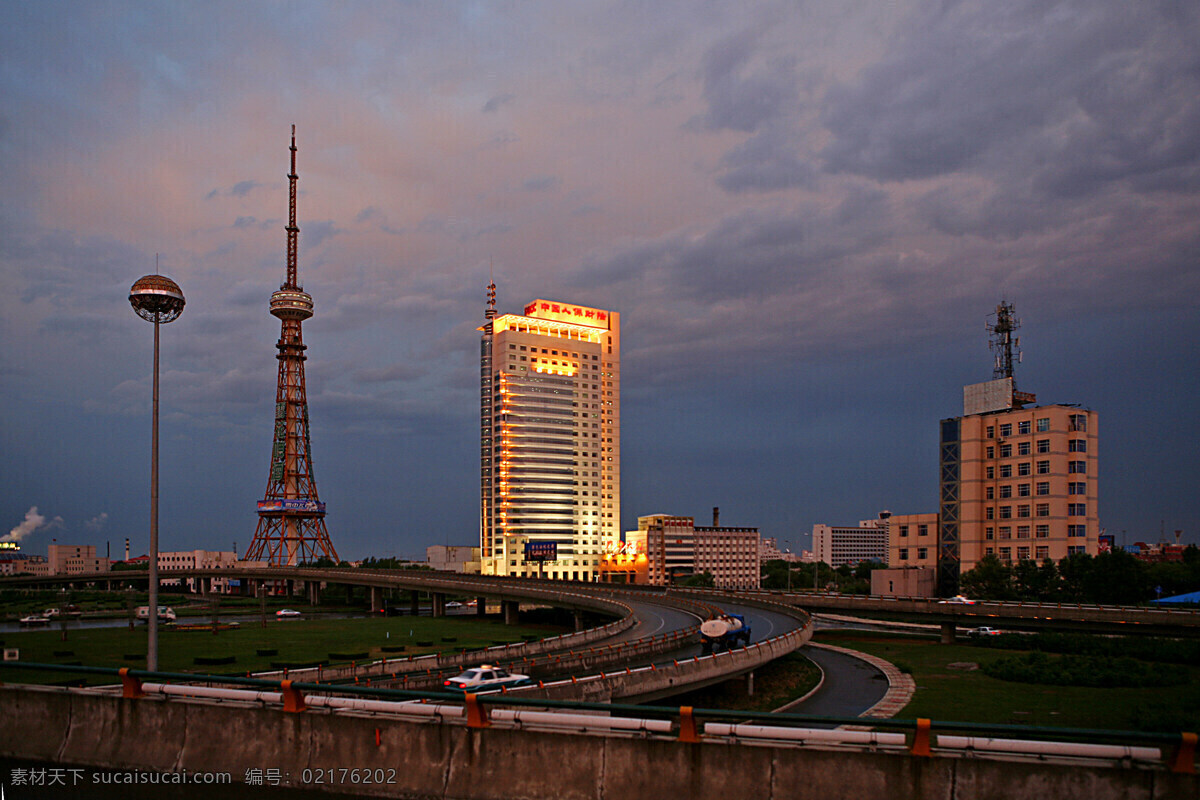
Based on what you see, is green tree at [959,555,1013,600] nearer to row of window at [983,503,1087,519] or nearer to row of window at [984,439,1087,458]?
row of window at [983,503,1087,519]

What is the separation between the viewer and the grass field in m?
53.6

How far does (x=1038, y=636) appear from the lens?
68.4 metres

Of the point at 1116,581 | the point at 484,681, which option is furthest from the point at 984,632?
the point at 484,681

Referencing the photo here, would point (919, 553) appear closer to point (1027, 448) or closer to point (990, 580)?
point (990, 580)

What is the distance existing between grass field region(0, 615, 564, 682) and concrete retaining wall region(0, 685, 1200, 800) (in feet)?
106

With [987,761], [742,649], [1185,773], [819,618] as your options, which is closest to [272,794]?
[987,761]

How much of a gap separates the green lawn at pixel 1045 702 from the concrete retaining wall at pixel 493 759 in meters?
26.9

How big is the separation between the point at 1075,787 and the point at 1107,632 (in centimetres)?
6607

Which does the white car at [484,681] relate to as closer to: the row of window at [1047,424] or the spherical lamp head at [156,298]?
the spherical lamp head at [156,298]

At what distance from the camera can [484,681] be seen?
32094mm

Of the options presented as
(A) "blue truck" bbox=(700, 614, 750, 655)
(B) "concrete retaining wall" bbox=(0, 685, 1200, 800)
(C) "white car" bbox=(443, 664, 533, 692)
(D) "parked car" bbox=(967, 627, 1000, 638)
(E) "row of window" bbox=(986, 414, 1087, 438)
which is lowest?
(D) "parked car" bbox=(967, 627, 1000, 638)

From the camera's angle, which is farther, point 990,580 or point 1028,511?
point 1028,511

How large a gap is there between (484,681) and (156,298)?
20.2 meters

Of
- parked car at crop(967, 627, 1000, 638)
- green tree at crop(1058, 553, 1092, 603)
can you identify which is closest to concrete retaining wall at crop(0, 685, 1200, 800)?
parked car at crop(967, 627, 1000, 638)
